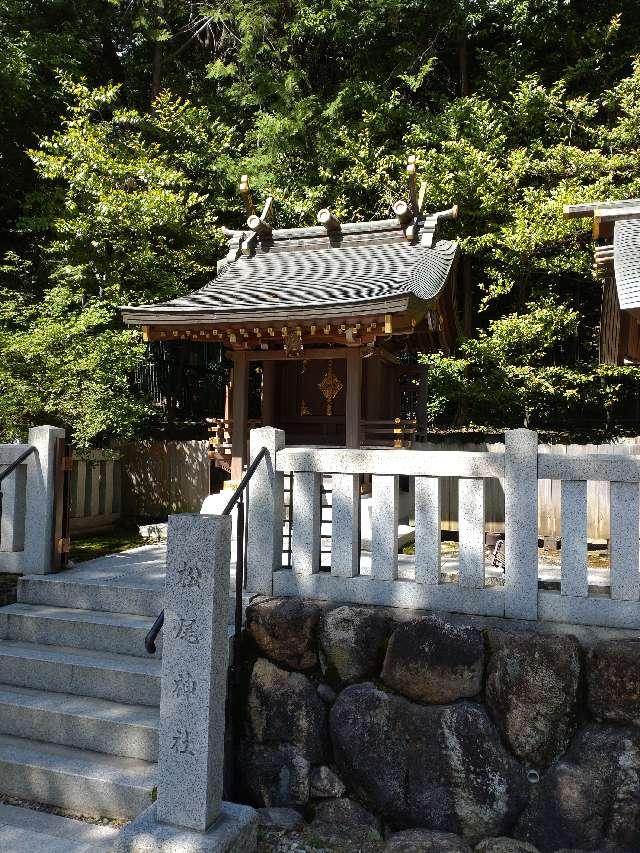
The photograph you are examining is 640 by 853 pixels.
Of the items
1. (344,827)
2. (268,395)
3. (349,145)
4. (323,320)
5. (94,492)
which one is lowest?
(344,827)

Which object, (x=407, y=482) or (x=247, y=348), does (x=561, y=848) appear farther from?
(x=407, y=482)

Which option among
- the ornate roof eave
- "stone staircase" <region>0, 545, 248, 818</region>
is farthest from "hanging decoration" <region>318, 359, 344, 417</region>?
"stone staircase" <region>0, 545, 248, 818</region>

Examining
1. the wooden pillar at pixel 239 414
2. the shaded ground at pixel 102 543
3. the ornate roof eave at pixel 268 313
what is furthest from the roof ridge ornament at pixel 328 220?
the shaded ground at pixel 102 543

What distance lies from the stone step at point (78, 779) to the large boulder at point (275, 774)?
674 millimetres

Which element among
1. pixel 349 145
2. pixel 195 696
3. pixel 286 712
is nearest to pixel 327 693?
pixel 286 712

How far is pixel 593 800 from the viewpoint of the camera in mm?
3395

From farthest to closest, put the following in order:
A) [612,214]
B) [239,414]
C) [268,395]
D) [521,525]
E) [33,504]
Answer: [268,395] < [239,414] < [612,214] < [33,504] < [521,525]

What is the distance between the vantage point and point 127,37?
1739 cm

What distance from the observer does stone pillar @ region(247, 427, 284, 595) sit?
14.2ft

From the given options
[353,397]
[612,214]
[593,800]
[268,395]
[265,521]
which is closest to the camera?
[593,800]

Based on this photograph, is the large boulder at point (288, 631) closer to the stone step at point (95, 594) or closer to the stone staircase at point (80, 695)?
the stone staircase at point (80, 695)

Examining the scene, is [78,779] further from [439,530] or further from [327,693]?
[439,530]

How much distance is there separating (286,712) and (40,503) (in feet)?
→ 9.40

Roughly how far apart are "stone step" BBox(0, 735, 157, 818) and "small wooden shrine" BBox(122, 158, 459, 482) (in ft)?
15.7
